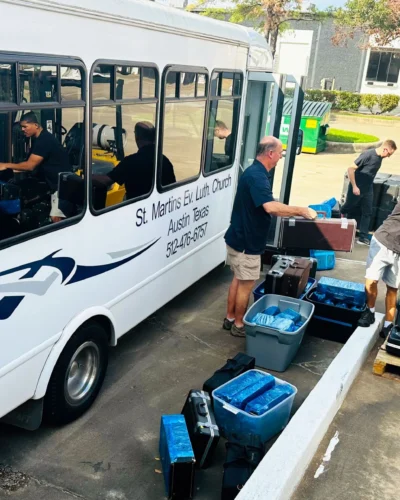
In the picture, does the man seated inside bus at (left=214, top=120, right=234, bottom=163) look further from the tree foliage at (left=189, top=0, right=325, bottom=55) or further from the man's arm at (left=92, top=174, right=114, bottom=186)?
the tree foliage at (left=189, top=0, right=325, bottom=55)

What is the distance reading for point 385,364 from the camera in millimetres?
4562

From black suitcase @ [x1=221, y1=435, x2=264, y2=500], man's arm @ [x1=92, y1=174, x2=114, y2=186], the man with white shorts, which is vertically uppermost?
man's arm @ [x1=92, y1=174, x2=114, y2=186]

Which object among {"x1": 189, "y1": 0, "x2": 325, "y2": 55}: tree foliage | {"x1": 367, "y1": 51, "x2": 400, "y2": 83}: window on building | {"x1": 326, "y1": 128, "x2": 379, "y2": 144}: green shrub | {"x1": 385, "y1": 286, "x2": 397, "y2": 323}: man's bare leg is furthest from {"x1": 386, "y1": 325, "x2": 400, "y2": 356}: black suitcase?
{"x1": 367, "y1": 51, "x2": 400, "y2": 83}: window on building

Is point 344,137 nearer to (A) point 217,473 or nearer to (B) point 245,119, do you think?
(B) point 245,119

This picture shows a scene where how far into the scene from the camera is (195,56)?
4984 millimetres

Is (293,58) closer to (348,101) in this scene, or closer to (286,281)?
(286,281)

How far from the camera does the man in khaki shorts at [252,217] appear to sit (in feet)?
16.6

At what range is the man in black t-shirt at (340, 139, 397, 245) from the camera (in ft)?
27.4

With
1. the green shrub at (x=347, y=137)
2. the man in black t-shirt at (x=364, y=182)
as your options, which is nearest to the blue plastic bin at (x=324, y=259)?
the man in black t-shirt at (x=364, y=182)

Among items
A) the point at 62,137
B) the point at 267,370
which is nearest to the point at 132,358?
the point at 267,370

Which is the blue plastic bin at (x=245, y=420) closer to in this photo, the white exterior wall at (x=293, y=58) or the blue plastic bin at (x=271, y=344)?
the blue plastic bin at (x=271, y=344)

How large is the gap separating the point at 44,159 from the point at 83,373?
5.38 ft

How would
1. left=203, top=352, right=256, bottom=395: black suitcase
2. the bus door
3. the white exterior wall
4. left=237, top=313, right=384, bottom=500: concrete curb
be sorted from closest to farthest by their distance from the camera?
left=237, top=313, right=384, bottom=500: concrete curb, left=203, top=352, right=256, bottom=395: black suitcase, the bus door, the white exterior wall

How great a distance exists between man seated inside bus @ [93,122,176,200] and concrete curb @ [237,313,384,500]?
198 cm
